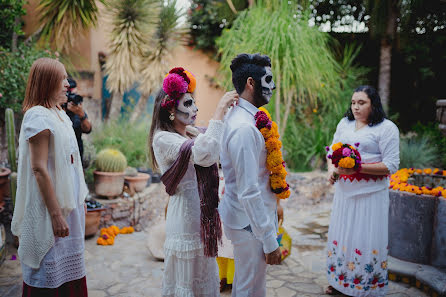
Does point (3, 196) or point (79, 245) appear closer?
point (79, 245)

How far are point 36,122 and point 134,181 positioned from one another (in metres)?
3.90

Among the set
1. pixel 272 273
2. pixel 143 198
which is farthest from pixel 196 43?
pixel 272 273

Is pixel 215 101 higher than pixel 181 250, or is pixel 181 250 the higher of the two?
pixel 215 101

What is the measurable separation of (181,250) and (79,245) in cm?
71

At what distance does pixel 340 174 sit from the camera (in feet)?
11.2

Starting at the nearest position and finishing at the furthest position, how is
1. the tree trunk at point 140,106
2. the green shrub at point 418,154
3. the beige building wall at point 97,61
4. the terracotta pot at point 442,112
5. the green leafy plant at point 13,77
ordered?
the terracotta pot at point 442,112
the green leafy plant at point 13,77
the green shrub at point 418,154
the beige building wall at point 97,61
the tree trunk at point 140,106

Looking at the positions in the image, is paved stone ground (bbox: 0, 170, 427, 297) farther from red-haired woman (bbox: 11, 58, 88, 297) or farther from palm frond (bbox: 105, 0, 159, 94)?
palm frond (bbox: 105, 0, 159, 94)

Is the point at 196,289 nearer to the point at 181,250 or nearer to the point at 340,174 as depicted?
the point at 181,250

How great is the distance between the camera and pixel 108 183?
5.53 m

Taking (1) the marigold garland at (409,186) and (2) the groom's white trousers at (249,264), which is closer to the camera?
(2) the groom's white trousers at (249,264)

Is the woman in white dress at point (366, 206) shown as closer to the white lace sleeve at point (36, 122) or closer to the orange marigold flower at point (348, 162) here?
the orange marigold flower at point (348, 162)

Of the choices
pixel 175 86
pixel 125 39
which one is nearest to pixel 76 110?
pixel 175 86

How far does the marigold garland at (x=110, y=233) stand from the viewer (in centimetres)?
482

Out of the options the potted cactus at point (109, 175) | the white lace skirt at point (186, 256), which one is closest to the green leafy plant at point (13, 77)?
the potted cactus at point (109, 175)
